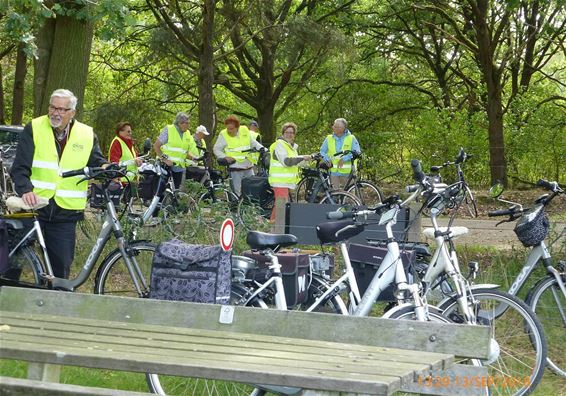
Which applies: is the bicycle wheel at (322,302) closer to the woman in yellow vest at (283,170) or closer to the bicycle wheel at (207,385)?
the bicycle wheel at (207,385)

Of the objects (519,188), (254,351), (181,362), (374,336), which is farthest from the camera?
(519,188)

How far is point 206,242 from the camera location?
34.1 ft

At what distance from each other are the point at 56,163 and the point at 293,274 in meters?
2.27

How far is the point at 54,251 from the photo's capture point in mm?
7883

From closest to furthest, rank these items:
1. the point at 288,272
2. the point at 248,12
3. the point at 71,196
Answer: the point at 288,272
the point at 71,196
the point at 248,12

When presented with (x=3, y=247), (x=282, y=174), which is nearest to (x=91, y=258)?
(x=3, y=247)

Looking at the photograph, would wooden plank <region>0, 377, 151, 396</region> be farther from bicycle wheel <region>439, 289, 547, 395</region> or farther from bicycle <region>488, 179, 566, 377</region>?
bicycle <region>488, 179, 566, 377</region>

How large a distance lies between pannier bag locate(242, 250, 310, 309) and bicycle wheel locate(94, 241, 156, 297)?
129 centimetres

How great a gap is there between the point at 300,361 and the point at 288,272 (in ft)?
8.12

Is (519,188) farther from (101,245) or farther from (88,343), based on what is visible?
(88,343)

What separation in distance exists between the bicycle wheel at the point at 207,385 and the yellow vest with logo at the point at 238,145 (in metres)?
9.51

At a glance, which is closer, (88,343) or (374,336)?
(88,343)

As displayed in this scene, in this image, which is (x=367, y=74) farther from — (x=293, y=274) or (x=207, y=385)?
(x=207, y=385)

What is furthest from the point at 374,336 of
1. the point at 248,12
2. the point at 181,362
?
the point at 248,12
